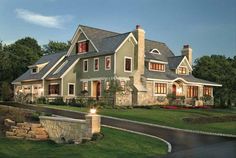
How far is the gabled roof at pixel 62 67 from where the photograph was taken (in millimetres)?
42281

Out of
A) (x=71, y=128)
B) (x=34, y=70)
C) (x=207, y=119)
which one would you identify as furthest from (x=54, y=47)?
(x=71, y=128)

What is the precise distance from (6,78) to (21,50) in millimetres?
7015

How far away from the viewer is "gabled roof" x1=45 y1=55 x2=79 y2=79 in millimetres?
42281

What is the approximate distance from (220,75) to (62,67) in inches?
966

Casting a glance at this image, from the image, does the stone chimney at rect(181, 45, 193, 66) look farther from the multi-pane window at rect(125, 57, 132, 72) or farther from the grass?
the grass

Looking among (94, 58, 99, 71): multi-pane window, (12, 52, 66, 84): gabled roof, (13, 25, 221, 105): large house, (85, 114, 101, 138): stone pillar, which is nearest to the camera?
(85, 114, 101, 138): stone pillar

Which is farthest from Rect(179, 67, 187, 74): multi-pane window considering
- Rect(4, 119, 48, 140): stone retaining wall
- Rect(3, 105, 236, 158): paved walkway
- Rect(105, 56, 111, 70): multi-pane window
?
Rect(4, 119, 48, 140): stone retaining wall

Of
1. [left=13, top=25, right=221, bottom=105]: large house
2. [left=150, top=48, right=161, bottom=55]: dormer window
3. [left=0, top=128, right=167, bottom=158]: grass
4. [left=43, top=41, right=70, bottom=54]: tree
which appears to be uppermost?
[left=43, top=41, right=70, bottom=54]: tree

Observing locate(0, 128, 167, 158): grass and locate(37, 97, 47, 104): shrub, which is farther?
locate(37, 97, 47, 104): shrub

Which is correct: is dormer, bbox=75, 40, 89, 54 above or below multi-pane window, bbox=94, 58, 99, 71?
above

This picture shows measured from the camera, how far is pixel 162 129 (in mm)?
20203

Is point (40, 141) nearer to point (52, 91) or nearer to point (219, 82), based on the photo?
point (52, 91)

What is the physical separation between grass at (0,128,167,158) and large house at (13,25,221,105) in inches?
806

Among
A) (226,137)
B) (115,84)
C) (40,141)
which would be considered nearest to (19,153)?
(40,141)
